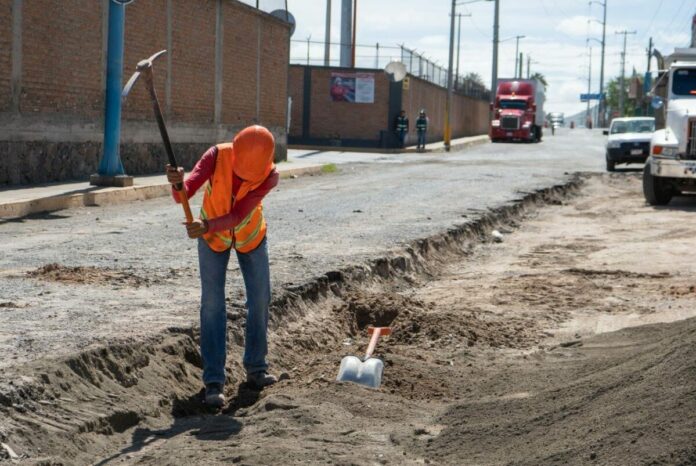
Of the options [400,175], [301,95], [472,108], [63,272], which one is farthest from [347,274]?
[472,108]

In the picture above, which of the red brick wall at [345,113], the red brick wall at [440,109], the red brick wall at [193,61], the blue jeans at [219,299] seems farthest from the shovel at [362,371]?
the red brick wall at [440,109]

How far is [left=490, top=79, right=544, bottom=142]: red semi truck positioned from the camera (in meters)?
61.1

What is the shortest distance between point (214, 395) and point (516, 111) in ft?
186

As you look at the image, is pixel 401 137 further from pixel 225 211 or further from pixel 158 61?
pixel 225 211

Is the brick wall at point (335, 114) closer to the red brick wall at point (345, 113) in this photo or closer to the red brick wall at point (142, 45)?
the red brick wall at point (345, 113)

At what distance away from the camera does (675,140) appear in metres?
19.5

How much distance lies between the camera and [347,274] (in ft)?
34.1

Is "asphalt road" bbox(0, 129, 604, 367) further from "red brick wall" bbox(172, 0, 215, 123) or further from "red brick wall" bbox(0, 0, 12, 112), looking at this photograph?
"red brick wall" bbox(172, 0, 215, 123)

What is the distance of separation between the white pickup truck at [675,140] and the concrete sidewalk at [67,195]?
899 centimetres

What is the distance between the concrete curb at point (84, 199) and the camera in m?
15.1

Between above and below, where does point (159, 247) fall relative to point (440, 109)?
below

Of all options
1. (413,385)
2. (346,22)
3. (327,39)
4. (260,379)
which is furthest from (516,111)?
(260,379)

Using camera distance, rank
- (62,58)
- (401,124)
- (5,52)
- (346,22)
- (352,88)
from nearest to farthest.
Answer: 1. (5,52)
2. (62,58)
3. (346,22)
4. (401,124)
5. (352,88)

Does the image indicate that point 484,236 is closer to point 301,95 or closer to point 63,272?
point 63,272
